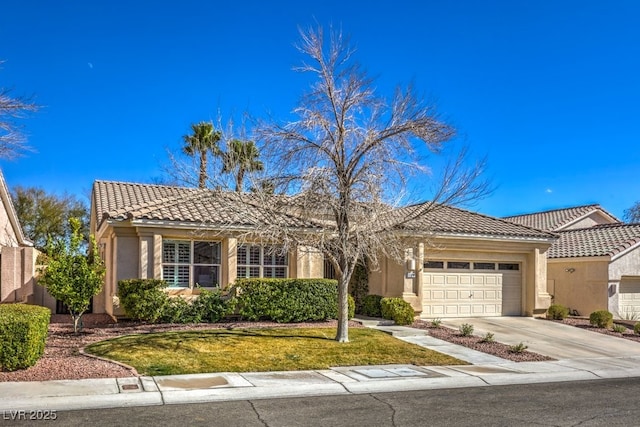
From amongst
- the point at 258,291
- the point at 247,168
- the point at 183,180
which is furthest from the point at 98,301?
the point at 247,168

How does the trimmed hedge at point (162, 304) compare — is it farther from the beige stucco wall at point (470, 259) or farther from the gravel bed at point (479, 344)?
the gravel bed at point (479, 344)

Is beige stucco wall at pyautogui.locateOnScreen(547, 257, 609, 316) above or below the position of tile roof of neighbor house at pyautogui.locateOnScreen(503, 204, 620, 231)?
below

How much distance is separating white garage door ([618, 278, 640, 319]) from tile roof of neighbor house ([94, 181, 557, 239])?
371cm

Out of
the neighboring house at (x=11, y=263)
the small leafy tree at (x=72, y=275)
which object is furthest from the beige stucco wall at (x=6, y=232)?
the small leafy tree at (x=72, y=275)

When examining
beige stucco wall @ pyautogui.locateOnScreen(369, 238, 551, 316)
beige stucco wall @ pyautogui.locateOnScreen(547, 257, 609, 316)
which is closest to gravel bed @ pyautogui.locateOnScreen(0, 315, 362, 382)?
beige stucco wall @ pyautogui.locateOnScreen(369, 238, 551, 316)

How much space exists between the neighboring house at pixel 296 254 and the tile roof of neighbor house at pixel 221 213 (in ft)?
0.13

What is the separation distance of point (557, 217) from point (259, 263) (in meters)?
22.2

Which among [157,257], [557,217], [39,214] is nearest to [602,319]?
[157,257]

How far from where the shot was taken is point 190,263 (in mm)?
18391

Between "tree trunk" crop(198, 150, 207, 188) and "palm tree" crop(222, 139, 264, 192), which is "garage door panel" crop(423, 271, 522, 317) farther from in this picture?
"tree trunk" crop(198, 150, 207, 188)

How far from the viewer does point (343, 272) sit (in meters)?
14.6

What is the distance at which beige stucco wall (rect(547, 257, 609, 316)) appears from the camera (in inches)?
890

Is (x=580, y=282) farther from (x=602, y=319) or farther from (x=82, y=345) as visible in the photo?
(x=82, y=345)

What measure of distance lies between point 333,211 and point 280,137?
223 cm
